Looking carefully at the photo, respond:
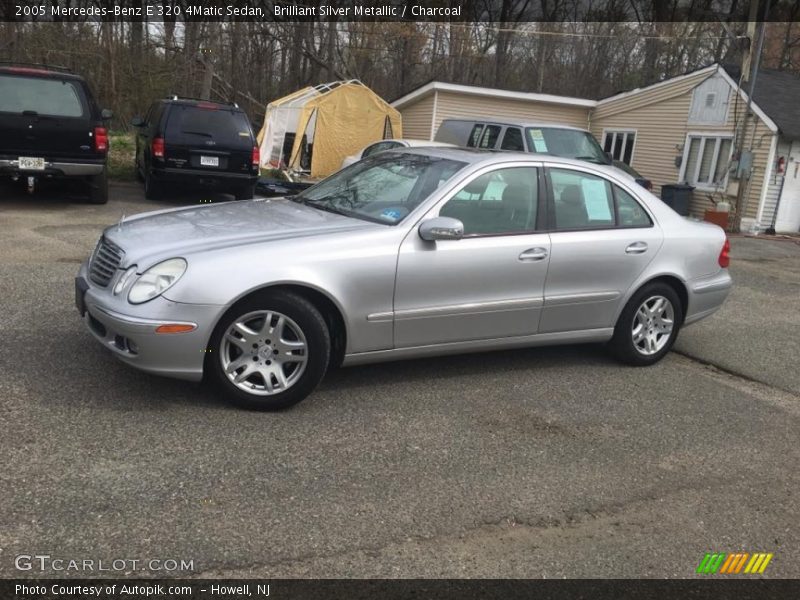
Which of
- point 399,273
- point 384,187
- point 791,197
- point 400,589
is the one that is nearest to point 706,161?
point 791,197

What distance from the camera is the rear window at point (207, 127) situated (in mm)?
11805

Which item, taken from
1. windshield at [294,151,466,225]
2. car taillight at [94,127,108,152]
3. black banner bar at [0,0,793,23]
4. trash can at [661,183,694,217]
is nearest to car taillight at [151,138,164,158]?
car taillight at [94,127,108,152]

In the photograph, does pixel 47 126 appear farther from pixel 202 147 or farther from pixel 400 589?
pixel 400 589

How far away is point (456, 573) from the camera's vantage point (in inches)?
114

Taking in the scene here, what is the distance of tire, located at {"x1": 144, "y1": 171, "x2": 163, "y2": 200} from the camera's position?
1224 cm

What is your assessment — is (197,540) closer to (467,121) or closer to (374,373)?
(374,373)

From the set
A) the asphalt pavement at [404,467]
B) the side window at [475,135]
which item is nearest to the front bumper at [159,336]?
the asphalt pavement at [404,467]

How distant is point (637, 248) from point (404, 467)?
2690mm

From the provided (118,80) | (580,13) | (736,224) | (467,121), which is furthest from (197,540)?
(580,13)

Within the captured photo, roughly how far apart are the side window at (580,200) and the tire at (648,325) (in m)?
0.64

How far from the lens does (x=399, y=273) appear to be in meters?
4.43

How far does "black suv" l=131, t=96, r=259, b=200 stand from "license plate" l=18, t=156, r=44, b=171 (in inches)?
77.1

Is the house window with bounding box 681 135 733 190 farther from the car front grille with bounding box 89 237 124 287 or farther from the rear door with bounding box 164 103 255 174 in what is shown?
the car front grille with bounding box 89 237 124 287

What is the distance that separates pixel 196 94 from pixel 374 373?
23609 millimetres
